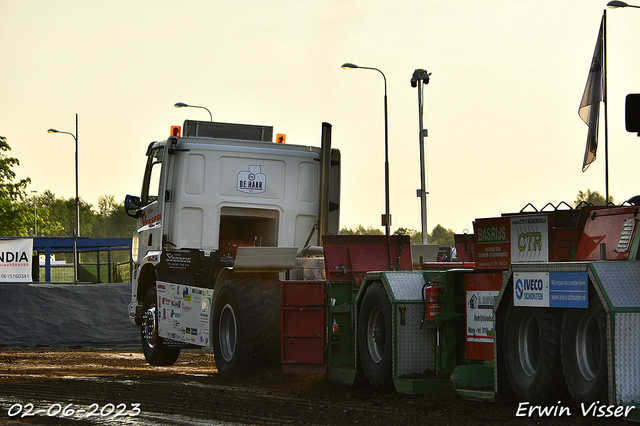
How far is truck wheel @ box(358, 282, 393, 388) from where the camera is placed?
9.86m

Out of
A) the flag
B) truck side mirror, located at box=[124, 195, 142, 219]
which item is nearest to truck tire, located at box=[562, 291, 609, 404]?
truck side mirror, located at box=[124, 195, 142, 219]

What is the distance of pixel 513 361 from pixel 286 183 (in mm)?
6662

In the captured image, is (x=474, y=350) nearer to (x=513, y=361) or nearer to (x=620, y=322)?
(x=513, y=361)

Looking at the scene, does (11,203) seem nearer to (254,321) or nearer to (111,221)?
(254,321)

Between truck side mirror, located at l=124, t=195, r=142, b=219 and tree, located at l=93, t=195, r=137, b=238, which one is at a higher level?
tree, located at l=93, t=195, r=137, b=238

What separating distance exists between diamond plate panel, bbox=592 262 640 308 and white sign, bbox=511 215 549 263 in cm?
114

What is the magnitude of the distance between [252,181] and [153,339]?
3.25m

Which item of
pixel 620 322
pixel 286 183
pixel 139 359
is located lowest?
pixel 139 359

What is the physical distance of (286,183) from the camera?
1434 centimetres

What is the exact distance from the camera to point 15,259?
27109 mm

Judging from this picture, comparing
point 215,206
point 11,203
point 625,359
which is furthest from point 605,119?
point 11,203

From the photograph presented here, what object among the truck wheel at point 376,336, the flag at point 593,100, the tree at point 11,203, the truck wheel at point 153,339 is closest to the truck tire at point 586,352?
the truck wheel at point 376,336

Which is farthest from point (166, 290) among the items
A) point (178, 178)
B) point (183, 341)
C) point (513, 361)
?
point (513, 361)

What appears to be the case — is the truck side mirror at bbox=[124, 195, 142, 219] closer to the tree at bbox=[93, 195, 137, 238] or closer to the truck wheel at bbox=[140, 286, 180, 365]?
the truck wheel at bbox=[140, 286, 180, 365]
